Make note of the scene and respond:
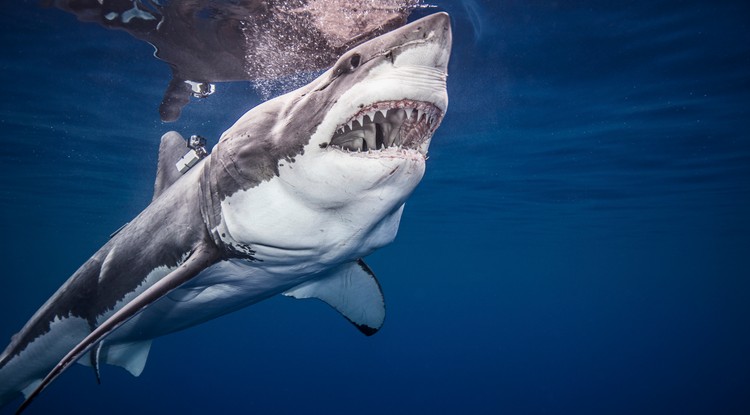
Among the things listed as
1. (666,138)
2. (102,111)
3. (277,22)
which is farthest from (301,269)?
(666,138)

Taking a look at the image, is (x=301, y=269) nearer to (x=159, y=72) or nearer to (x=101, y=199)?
(x=159, y=72)

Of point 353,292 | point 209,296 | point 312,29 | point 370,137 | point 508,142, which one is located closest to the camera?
point 370,137

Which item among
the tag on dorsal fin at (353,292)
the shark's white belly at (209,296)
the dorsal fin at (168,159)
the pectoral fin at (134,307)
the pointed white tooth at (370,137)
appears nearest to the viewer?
the pectoral fin at (134,307)

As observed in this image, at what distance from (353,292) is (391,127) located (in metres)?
3.30

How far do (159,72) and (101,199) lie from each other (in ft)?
70.2

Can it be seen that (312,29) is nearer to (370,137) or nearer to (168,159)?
(168,159)

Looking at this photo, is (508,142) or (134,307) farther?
(508,142)

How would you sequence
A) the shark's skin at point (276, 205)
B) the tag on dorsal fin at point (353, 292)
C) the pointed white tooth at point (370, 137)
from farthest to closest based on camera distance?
the tag on dorsal fin at point (353, 292) < the pointed white tooth at point (370, 137) < the shark's skin at point (276, 205)

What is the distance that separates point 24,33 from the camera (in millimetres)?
8484

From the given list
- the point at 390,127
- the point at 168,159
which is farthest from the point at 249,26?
the point at 390,127

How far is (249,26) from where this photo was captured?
7410 millimetres

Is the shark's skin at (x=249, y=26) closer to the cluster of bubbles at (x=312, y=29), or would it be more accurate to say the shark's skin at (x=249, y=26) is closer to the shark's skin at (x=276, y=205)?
the cluster of bubbles at (x=312, y=29)

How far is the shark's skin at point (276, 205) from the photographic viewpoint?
2.11 meters

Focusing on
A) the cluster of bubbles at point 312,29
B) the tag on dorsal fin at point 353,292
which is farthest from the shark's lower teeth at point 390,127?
the cluster of bubbles at point 312,29
